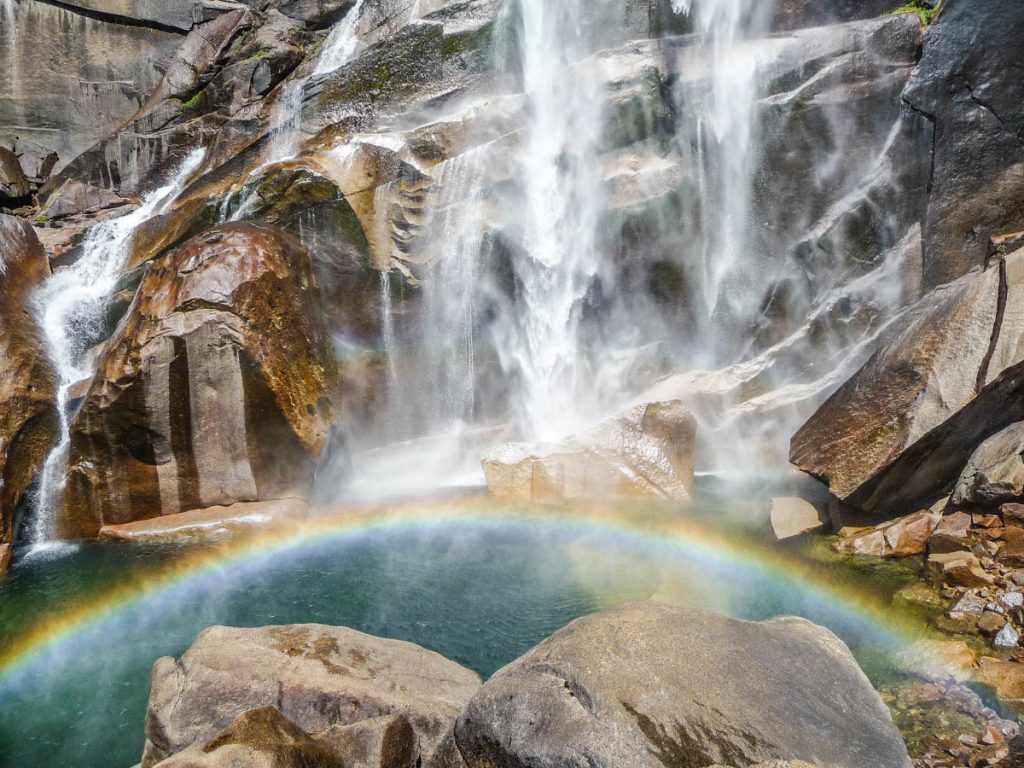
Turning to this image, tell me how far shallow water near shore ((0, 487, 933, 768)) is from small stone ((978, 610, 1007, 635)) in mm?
593

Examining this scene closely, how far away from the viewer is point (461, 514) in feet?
35.9

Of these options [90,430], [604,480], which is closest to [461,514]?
[604,480]

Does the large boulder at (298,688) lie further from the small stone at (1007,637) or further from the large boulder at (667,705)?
the small stone at (1007,637)

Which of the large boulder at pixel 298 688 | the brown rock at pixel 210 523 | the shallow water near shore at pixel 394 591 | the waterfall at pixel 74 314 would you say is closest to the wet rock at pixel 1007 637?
the shallow water near shore at pixel 394 591

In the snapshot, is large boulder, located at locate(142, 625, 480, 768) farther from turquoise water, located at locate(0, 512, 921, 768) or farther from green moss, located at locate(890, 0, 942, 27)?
green moss, located at locate(890, 0, 942, 27)

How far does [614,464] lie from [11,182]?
1962cm

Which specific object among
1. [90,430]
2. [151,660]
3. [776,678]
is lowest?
[151,660]

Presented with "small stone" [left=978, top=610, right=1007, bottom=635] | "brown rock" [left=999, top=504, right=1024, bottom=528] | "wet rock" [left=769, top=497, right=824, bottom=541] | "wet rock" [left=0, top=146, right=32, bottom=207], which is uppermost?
"wet rock" [left=0, top=146, right=32, bottom=207]

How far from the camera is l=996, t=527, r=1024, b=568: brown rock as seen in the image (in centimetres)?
632

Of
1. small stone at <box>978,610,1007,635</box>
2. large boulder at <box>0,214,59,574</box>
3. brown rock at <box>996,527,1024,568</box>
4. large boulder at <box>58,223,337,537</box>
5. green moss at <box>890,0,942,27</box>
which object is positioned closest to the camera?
small stone at <box>978,610,1007,635</box>

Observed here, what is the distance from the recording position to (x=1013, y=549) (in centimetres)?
640

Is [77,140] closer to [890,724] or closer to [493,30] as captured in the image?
[493,30]

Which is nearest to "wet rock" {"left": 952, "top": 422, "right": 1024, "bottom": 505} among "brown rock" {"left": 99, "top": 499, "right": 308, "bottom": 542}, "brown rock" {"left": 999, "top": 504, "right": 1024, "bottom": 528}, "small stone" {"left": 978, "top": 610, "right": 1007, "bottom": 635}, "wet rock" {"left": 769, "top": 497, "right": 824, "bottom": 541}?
"brown rock" {"left": 999, "top": 504, "right": 1024, "bottom": 528}

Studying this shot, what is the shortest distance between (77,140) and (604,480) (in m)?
22.2
